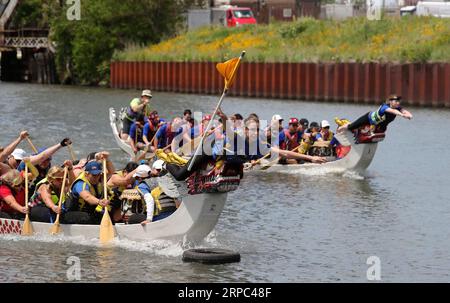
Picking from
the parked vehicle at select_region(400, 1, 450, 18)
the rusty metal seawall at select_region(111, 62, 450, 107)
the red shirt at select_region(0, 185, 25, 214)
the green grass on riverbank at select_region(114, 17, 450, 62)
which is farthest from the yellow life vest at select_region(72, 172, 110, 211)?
the parked vehicle at select_region(400, 1, 450, 18)

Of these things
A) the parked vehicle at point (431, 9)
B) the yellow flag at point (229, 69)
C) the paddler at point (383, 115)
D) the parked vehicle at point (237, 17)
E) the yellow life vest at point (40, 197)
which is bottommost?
the yellow life vest at point (40, 197)

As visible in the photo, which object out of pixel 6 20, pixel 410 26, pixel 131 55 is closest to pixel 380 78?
pixel 410 26

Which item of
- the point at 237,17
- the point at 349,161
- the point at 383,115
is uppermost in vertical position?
the point at 237,17

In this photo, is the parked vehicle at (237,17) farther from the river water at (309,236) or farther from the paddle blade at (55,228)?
the paddle blade at (55,228)

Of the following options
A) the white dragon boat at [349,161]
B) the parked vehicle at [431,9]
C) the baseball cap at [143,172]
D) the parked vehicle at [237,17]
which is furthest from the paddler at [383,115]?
the parked vehicle at [237,17]

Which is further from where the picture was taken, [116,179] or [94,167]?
[116,179]

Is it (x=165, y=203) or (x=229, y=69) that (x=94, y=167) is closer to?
(x=165, y=203)

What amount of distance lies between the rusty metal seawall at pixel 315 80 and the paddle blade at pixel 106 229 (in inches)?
1346

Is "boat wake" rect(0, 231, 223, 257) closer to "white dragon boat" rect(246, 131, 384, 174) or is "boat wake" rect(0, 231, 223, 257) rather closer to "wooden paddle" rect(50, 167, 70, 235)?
"wooden paddle" rect(50, 167, 70, 235)

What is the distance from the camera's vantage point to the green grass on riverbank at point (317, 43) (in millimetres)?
58281

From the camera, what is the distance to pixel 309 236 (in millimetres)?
23688

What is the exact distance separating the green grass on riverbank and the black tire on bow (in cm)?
3592

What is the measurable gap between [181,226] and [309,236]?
4041 millimetres

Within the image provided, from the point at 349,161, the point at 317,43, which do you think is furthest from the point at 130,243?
the point at 317,43
